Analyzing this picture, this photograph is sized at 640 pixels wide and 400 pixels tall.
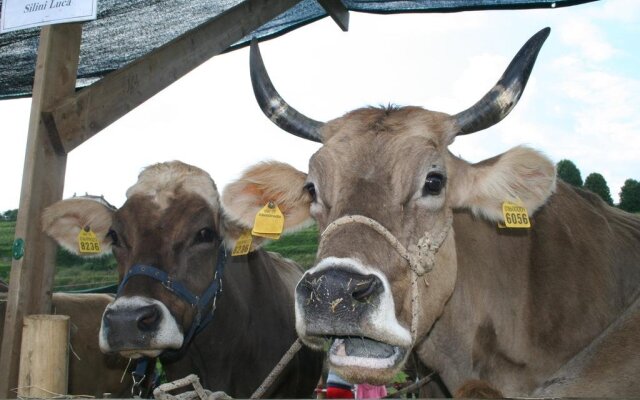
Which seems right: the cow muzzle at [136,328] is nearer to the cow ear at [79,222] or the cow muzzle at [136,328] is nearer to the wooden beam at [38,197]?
the wooden beam at [38,197]

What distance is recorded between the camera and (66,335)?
9.14 feet

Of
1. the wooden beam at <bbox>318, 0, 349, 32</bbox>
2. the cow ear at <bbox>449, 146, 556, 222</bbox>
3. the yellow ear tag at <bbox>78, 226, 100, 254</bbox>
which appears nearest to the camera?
the cow ear at <bbox>449, 146, 556, 222</bbox>

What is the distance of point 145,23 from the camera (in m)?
5.59

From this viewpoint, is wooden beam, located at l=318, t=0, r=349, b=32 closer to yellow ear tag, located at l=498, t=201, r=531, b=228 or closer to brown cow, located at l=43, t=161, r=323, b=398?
brown cow, located at l=43, t=161, r=323, b=398


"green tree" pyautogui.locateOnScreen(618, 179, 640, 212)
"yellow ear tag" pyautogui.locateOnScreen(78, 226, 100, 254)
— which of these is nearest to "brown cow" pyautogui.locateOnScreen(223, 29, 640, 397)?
"yellow ear tag" pyautogui.locateOnScreen(78, 226, 100, 254)

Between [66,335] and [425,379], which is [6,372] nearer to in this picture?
[66,335]

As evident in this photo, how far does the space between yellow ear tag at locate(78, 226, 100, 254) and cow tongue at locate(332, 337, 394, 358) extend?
2.70 m

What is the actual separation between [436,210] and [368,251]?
0.66 metres

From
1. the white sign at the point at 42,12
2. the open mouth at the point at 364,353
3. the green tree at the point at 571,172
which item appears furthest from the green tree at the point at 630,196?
the white sign at the point at 42,12

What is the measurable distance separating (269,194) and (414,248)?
4.17 feet

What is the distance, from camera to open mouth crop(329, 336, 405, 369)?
8.79 feet

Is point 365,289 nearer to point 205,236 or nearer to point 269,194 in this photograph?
point 269,194

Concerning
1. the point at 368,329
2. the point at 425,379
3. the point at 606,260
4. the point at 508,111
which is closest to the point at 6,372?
the point at 368,329

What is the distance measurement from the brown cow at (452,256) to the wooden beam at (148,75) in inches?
32.4
